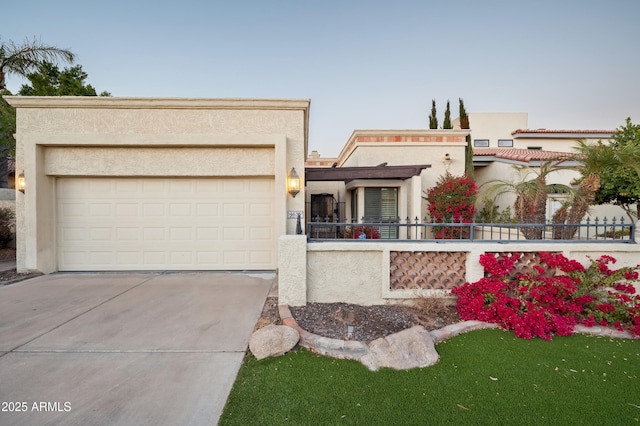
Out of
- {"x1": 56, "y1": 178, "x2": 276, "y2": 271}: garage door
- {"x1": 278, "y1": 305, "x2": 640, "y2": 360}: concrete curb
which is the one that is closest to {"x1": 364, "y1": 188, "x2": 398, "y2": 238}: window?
{"x1": 56, "y1": 178, "x2": 276, "y2": 271}: garage door

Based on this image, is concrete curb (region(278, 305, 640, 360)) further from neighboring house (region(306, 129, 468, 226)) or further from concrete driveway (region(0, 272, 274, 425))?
neighboring house (region(306, 129, 468, 226))

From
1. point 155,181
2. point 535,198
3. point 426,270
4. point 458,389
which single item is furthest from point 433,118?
point 458,389

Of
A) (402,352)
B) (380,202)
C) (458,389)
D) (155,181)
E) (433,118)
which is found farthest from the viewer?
(433,118)

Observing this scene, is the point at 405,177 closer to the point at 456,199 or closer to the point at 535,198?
the point at 456,199

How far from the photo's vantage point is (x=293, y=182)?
6250mm

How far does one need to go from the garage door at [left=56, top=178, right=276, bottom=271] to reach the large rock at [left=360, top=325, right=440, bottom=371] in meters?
4.12

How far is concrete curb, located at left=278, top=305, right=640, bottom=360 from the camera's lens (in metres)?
3.02

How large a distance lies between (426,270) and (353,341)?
207cm

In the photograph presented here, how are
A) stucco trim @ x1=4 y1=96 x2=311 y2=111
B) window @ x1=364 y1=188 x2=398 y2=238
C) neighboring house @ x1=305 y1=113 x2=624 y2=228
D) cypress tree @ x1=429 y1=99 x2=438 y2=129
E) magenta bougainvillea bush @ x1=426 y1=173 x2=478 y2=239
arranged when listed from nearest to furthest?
stucco trim @ x1=4 y1=96 x2=311 y2=111 → magenta bougainvillea bush @ x1=426 y1=173 x2=478 y2=239 → neighboring house @ x1=305 y1=113 x2=624 y2=228 → window @ x1=364 y1=188 x2=398 y2=238 → cypress tree @ x1=429 y1=99 x2=438 y2=129

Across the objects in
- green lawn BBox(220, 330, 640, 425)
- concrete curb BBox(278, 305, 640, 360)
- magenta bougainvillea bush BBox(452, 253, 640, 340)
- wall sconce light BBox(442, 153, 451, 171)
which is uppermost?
wall sconce light BBox(442, 153, 451, 171)

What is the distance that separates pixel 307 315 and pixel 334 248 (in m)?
1.11

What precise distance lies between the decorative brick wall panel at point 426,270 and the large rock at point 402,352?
4.63 feet

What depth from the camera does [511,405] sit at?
2.25 m

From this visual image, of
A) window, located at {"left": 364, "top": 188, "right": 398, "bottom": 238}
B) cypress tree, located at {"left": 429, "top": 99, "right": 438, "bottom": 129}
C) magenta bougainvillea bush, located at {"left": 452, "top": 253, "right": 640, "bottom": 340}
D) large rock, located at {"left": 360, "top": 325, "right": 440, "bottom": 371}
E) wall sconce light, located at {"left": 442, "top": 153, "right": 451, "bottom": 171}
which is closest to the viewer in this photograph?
large rock, located at {"left": 360, "top": 325, "right": 440, "bottom": 371}
